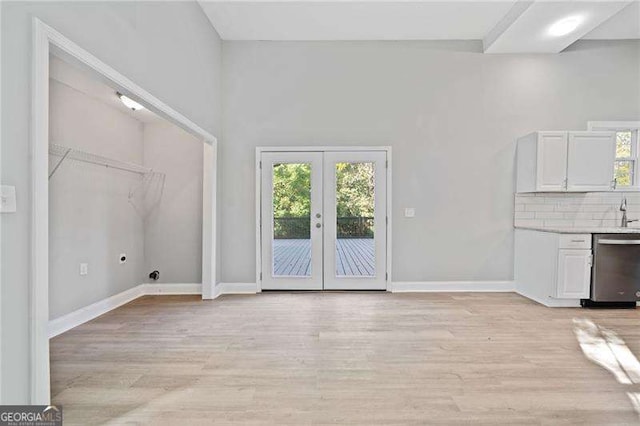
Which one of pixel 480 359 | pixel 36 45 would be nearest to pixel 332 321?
pixel 480 359

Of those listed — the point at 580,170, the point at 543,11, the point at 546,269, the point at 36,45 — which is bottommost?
the point at 546,269

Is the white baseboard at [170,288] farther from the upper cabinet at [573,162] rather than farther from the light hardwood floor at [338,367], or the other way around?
the upper cabinet at [573,162]

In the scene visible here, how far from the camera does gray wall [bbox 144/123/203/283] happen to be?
14.7ft

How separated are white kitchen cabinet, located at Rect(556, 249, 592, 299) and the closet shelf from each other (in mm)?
5248

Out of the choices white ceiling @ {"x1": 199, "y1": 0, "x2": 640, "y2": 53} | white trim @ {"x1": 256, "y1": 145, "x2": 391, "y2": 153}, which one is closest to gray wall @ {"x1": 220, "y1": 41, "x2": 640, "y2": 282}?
white trim @ {"x1": 256, "y1": 145, "x2": 391, "y2": 153}

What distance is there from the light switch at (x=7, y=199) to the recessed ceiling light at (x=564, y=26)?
523 centimetres

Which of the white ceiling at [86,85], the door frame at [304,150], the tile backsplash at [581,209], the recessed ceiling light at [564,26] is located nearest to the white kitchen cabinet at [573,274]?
the tile backsplash at [581,209]

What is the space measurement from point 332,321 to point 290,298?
102cm

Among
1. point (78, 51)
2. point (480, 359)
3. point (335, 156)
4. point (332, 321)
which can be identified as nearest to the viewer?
point (78, 51)

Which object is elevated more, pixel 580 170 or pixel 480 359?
pixel 580 170

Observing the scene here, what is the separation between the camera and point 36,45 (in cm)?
157

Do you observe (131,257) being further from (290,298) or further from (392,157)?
(392,157)

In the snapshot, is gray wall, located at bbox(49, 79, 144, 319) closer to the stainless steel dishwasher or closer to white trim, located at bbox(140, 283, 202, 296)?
white trim, located at bbox(140, 283, 202, 296)

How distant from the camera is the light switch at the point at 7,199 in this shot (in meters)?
1.43
